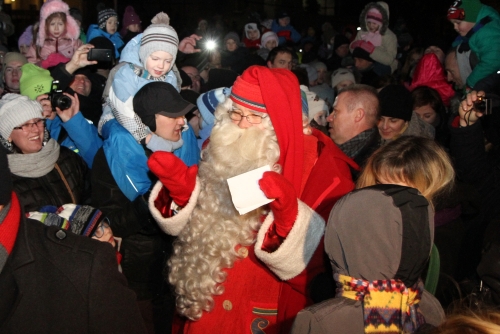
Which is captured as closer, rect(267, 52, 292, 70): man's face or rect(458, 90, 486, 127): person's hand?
rect(458, 90, 486, 127): person's hand

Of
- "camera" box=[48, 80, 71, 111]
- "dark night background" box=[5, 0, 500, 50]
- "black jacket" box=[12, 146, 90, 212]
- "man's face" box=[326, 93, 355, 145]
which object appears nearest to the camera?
"black jacket" box=[12, 146, 90, 212]

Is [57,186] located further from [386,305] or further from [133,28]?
[133,28]

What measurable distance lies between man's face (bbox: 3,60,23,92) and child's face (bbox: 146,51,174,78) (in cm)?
235

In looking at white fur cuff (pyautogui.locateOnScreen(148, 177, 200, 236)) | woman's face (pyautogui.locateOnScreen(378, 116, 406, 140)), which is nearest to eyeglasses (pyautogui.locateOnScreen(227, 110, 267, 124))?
white fur cuff (pyautogui.locateOnScreen(148, 177, 200, 236))

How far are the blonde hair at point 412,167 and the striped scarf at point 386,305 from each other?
530mm

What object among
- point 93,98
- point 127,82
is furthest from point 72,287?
point 93,98

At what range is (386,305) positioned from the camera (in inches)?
73.9

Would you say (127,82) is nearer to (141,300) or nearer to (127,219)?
(127,219)

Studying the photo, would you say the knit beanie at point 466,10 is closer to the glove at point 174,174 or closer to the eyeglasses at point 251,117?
the eyeglasses at point 251,117

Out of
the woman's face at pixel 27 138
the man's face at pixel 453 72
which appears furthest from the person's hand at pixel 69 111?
the man's face at pixel 453 72

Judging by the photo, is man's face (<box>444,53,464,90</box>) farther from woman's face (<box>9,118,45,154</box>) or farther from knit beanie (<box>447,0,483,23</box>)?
woman's face (<box>9,118,45,154</box>)

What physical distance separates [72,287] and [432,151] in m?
1.60

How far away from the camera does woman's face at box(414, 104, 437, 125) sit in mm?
5230

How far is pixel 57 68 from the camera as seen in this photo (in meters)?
4.98
